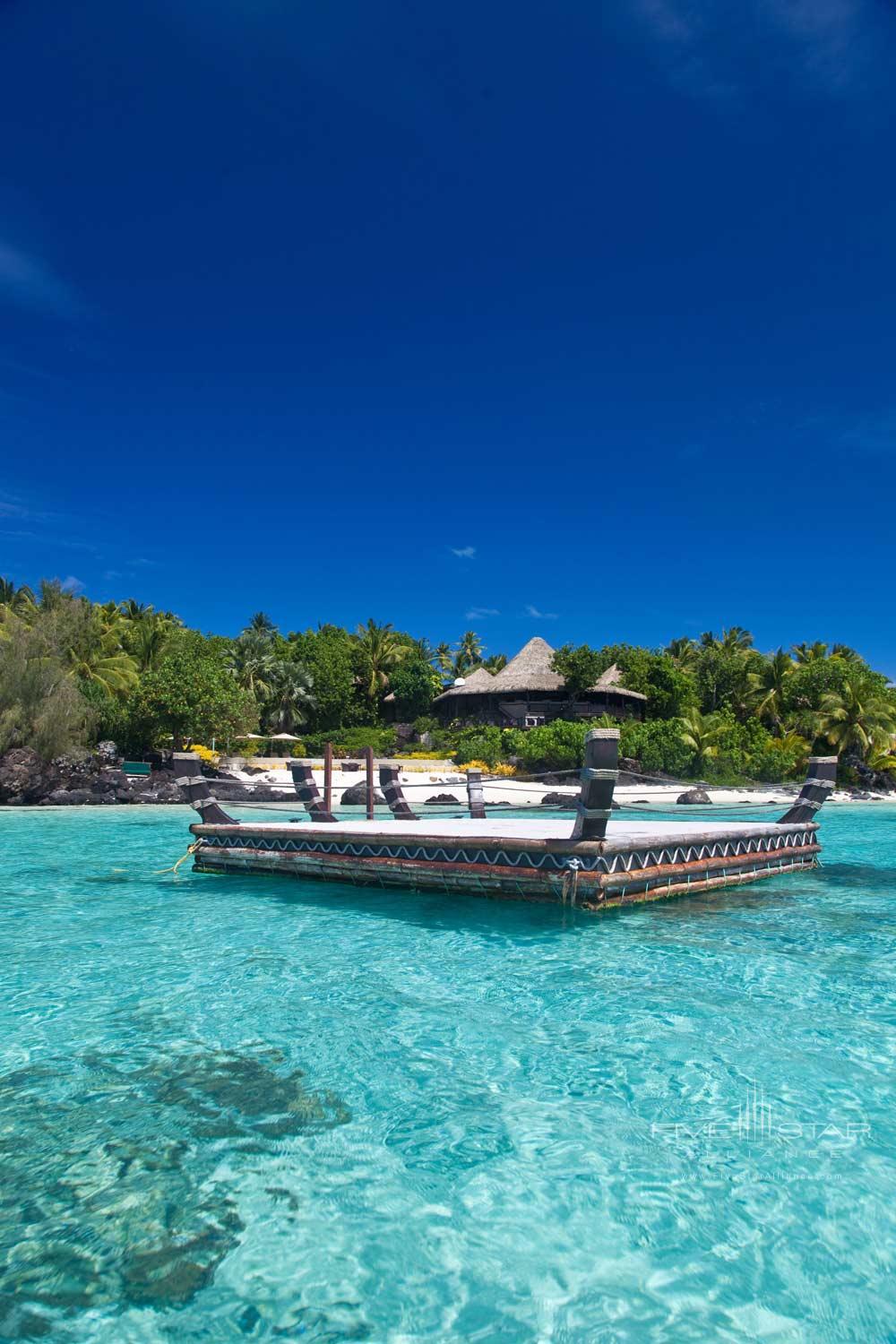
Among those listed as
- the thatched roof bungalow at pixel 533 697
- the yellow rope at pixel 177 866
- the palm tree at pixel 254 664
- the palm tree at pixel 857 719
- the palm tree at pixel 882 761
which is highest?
the palm tree at pixel 254 664

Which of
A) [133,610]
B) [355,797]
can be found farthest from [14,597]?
[355,797]

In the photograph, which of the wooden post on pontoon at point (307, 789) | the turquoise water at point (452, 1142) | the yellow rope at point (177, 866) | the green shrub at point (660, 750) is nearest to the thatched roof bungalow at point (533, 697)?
the green shrub at point (660, 750)

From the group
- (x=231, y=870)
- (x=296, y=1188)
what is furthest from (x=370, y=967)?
(x=231, y=870)

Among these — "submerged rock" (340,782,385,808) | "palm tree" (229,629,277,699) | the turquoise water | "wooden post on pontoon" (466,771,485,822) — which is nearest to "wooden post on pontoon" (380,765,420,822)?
"wooden post on pontoon" (466,771,485,822)

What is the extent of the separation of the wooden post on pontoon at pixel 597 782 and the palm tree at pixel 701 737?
88.4 feet

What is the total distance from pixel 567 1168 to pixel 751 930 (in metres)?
5.67

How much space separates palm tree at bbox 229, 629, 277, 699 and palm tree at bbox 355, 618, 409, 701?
628 cm

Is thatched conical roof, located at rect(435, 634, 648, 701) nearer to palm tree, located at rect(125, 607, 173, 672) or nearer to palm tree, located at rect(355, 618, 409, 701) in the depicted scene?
palm tree, located at rect(355, 618, 409, 701)

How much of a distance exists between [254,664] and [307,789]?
35.3 meters

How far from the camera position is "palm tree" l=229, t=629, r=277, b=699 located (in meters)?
46.5

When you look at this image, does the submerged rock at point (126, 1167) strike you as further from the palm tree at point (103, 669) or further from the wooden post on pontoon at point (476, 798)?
the palm tree at point (103, 669)

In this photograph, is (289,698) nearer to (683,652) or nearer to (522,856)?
(683,652)

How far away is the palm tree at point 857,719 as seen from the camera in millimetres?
36619

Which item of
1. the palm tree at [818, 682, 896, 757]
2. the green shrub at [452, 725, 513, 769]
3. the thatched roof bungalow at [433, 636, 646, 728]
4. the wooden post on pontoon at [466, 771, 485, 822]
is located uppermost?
the thatched roof bungalow at [433, 636, 646, 728]
